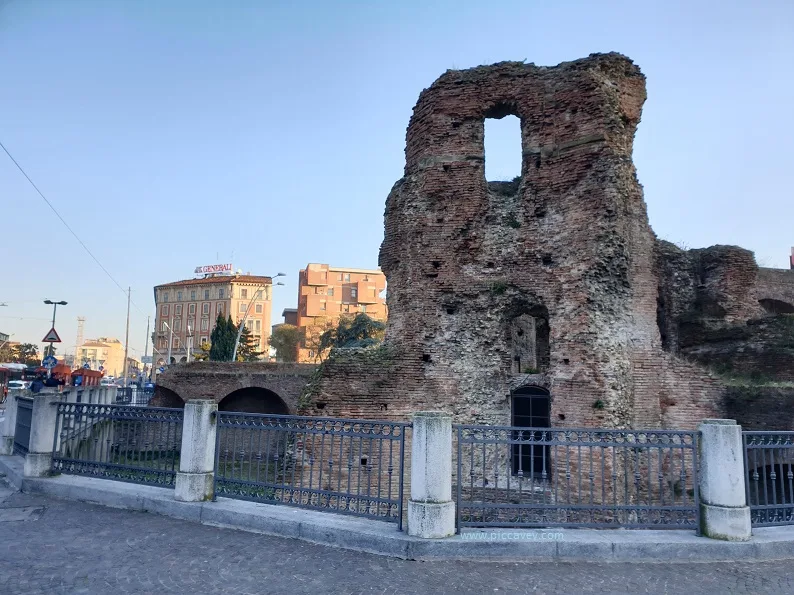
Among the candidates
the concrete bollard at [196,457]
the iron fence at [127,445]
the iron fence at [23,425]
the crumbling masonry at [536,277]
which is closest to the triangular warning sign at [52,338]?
the iron fence at [23,425]

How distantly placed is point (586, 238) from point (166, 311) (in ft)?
269

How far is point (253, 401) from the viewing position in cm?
2820

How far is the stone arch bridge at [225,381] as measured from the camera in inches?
985

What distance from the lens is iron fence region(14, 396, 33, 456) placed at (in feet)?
30.7

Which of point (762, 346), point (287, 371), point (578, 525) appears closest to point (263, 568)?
point (578, 525)

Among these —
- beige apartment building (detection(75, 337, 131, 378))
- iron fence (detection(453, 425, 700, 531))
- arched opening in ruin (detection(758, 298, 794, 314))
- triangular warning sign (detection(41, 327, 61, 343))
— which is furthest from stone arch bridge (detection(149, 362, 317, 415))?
beige apartment building (detection(75, 337, 131, 378))

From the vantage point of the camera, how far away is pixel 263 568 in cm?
502

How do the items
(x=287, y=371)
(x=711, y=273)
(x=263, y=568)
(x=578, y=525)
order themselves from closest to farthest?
(x=263, y=568) → (x=578, y=525) → (x=711, y=273) → (x=287, y=371)

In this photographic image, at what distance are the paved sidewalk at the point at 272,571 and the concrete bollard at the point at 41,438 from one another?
207 centimetres

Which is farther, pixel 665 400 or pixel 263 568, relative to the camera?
pixel 665 400

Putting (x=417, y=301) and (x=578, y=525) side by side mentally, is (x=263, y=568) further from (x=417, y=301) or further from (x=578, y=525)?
(x=417, y=301)

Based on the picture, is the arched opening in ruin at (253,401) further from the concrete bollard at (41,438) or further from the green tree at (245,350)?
the green tree at (245,350)

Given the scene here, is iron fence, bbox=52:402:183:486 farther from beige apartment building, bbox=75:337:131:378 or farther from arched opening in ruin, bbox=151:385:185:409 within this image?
beige apartment building, bbox=75:337:131:378

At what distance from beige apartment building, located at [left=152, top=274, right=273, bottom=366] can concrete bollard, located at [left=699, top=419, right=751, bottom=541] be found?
7375 centimetres
